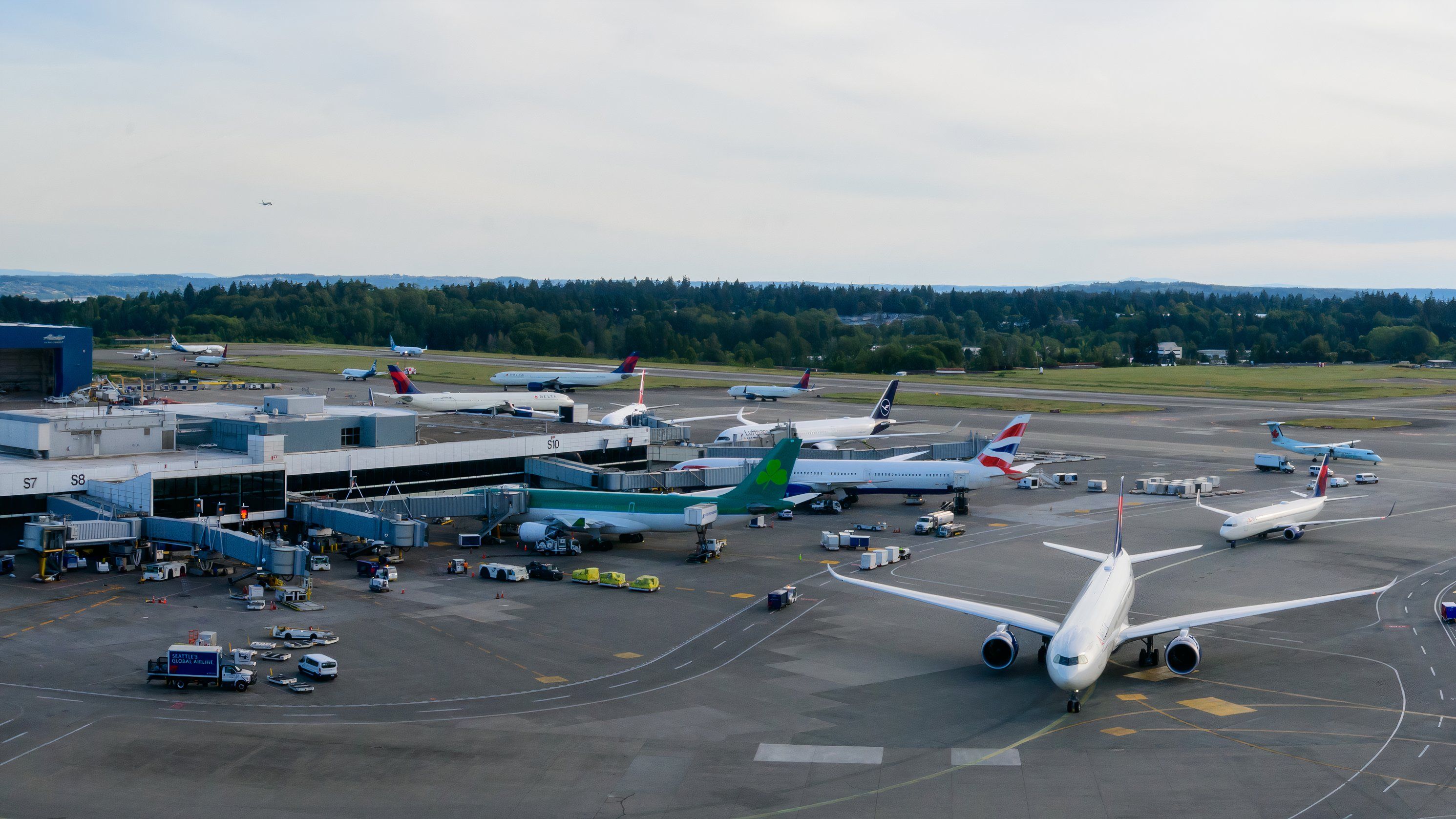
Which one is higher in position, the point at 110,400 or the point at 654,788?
the point at 110,400

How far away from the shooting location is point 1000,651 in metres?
46.2

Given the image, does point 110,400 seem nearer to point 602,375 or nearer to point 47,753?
point 47,753

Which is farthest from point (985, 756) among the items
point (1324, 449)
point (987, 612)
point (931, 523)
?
point (1324, 449)

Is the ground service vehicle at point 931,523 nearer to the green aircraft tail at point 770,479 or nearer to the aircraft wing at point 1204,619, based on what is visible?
the green aircraft tail at point 770,479

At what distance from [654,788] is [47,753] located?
1998 centimetres

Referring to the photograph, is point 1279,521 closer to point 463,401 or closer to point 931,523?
point 931,523

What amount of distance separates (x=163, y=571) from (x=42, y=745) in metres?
24.4

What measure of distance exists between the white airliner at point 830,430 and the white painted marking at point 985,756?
76244mm

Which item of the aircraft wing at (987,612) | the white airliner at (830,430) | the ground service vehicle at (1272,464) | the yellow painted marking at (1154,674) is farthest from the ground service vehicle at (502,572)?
the ground service vehicle at (1272,464)

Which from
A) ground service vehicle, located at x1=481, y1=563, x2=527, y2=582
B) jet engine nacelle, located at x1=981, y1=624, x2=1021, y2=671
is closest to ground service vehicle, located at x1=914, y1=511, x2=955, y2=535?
ground service vehicle, located at x1=481, y1=563, x2=527, y2=582

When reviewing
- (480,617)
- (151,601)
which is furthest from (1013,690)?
(151,601)

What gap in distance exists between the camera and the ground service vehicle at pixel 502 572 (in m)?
63.3

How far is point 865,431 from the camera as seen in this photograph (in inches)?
4926

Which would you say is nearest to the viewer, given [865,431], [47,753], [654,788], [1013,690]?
[654,788]
